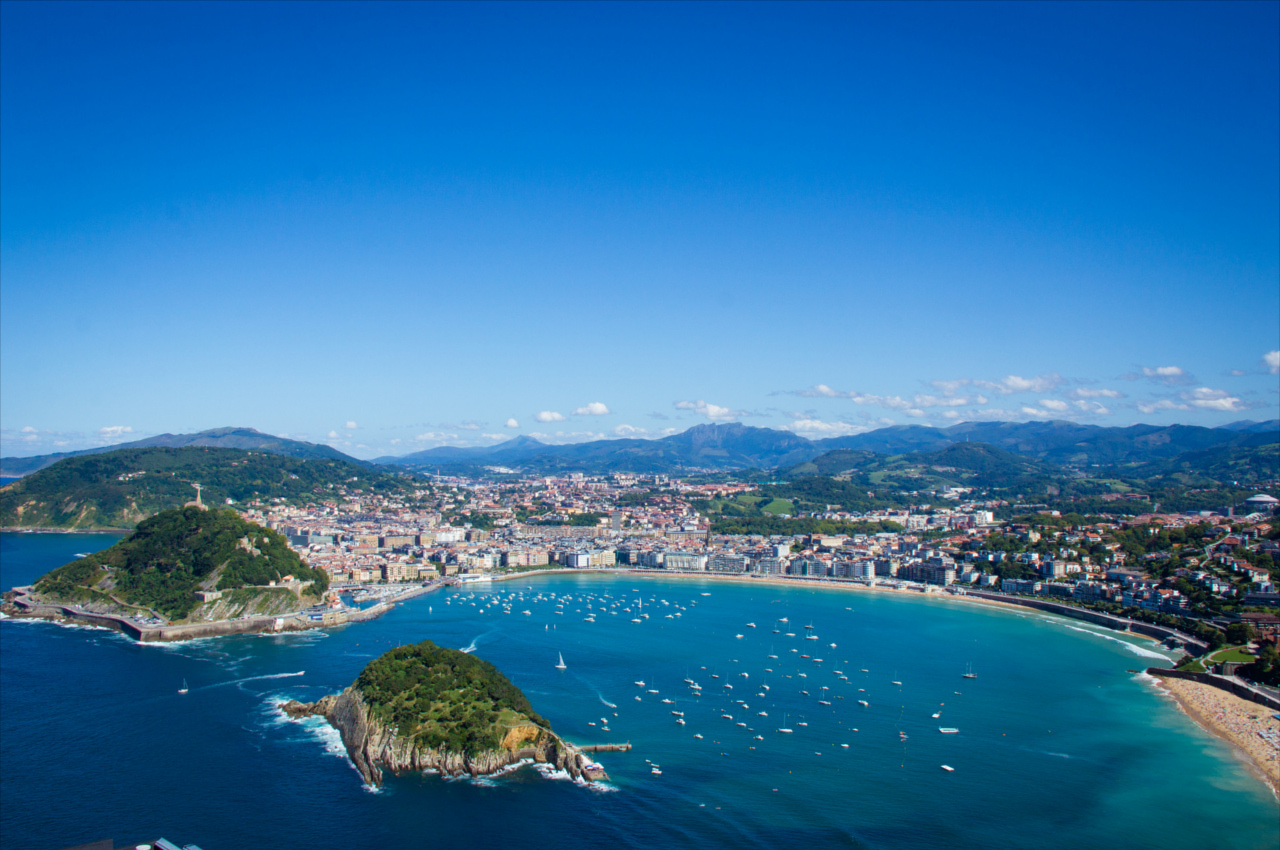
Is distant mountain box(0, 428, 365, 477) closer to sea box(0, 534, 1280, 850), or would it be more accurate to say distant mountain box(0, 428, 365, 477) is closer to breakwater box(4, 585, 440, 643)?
breakwater box(4, 585, 440, 643)

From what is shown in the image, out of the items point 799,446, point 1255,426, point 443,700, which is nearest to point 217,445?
point 799,446

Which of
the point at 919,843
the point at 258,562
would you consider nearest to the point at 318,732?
the point at 919,843

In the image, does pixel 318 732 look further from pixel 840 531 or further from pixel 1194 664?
pixel 840 531

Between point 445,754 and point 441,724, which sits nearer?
point 445,754

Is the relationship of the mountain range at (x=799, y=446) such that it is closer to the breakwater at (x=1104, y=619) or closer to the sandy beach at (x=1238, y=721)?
the breakwater at (x=1104, y=619)

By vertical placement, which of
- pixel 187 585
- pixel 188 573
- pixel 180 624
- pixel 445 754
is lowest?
pixel 180 624

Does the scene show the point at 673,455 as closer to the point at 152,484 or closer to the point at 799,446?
the point at 799,446

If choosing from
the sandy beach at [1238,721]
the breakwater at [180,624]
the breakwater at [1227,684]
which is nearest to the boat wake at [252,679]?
the breakwater at [180,624]
